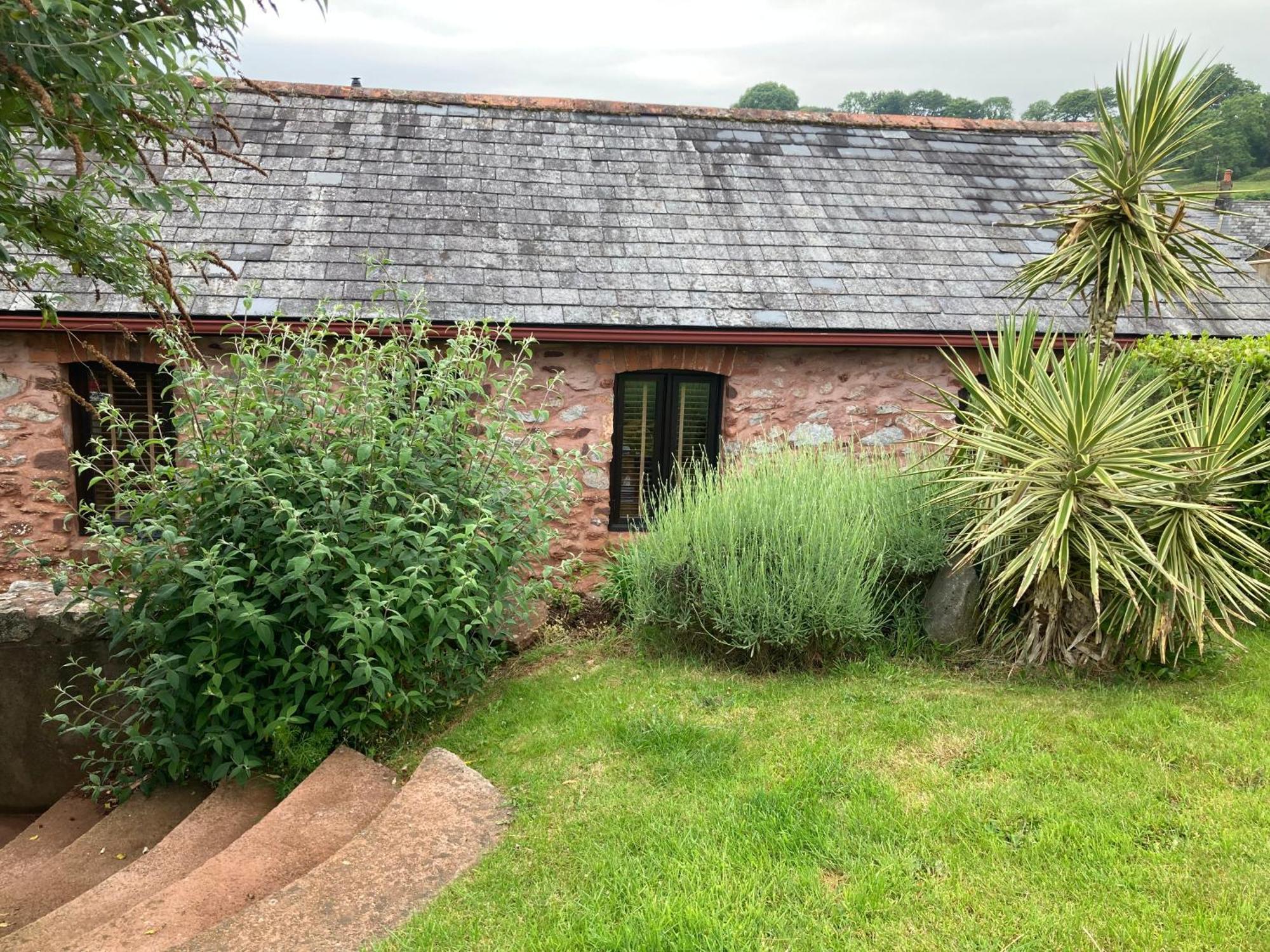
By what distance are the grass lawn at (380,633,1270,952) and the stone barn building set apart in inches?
112

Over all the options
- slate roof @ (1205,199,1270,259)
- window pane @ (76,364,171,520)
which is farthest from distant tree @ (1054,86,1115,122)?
window pane @ (76,364,171,520)

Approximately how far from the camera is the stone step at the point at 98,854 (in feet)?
13.8

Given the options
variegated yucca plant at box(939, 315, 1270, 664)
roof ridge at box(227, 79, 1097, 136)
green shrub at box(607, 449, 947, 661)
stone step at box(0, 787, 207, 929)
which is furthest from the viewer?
roof ridge at box(227, 79, 1097, 136)

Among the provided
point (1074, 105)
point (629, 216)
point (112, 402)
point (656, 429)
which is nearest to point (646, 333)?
point (656, 429)

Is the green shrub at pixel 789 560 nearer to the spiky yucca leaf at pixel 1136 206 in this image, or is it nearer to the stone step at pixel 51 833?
the spiky yucca leaf at pixel 1136 206

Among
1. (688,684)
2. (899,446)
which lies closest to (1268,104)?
(899,446)

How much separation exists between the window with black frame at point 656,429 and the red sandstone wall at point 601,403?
0.19 metres

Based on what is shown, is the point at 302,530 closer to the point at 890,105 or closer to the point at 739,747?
the point at 739,747

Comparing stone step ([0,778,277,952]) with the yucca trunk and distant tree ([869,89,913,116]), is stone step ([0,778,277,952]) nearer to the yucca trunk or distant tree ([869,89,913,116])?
the yucca trunk

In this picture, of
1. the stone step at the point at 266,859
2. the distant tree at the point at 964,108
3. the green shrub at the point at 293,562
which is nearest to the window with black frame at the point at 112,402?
the green shrub at the point at 293,562

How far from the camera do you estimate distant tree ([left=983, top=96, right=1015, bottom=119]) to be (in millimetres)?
59147

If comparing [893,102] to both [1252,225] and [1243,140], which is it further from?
[1252,225]

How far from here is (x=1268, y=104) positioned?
54594 mm

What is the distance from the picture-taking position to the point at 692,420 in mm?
8641
